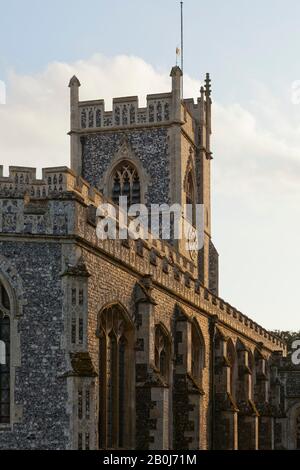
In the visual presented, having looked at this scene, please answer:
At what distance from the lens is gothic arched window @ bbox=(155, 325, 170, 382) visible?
30.9 meters

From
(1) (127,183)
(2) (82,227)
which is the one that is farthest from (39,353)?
(1) (127,183)

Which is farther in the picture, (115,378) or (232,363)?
(232,363)

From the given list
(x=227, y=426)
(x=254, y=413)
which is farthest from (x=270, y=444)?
(x=227, y=426)

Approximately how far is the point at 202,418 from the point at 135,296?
797 cm

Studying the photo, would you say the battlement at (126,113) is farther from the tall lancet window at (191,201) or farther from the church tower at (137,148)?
the tall lancet window at (191,201)

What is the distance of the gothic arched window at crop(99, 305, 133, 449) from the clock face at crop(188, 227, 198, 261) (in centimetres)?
2028

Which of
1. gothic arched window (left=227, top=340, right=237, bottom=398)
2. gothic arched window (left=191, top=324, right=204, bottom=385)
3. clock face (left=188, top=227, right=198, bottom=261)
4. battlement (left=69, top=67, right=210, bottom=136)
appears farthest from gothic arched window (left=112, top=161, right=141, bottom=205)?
gothic arched window (left=191, top=324, right=204, bottom=385)

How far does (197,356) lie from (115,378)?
33.5 ft

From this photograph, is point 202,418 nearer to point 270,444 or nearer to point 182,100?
point 270,444

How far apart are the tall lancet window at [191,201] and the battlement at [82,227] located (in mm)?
5342

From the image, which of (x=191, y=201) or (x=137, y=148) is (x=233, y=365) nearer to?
(x=191, y=201)

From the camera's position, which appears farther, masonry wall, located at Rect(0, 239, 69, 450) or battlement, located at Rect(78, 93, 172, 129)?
battlement, located at Rect(78, 93, 172, 129)

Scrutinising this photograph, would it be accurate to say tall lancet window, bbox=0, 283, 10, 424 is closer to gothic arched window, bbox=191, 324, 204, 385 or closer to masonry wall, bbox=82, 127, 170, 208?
gothic arched window, bbox=191, 324, 204, 385

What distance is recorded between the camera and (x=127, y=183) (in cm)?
4697
